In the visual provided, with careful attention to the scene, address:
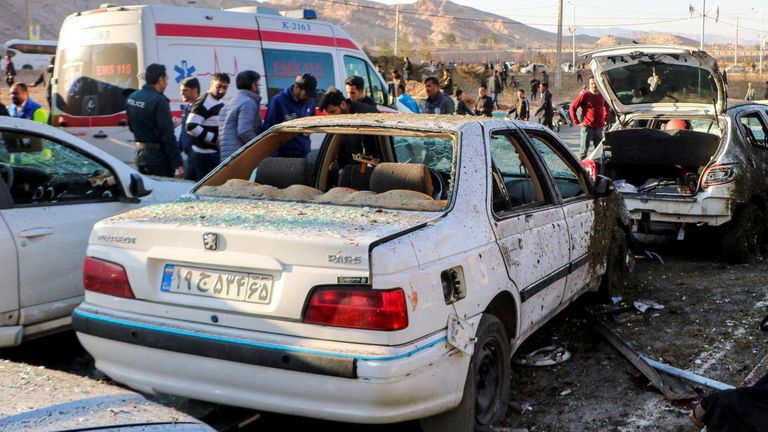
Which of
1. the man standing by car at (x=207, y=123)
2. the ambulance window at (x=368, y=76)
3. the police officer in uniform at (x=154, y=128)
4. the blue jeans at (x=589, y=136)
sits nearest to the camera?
the police officer in uniform at (x=154, y=128)

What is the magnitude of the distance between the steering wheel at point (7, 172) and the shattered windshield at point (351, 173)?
1215mm

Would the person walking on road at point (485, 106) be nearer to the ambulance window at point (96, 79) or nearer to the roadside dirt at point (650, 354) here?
the ambulance window at point (96, 79)

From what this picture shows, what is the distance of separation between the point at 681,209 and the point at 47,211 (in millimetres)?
5524

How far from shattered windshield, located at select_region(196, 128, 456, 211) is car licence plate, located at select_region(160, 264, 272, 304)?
77 cm

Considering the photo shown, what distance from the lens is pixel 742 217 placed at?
7.61 metres

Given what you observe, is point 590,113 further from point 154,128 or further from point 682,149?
point 154,128

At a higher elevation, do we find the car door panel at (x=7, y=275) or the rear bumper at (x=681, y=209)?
the car door panel at (x=7, y=275)

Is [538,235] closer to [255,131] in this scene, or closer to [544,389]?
[544,389]

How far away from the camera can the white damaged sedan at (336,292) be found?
3.11 metres

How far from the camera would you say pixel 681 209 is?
7.54m

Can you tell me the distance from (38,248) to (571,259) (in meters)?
3.04

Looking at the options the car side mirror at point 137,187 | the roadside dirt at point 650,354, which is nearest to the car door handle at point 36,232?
the car side mirror at point 137,187

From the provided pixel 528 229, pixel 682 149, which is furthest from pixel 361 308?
pixel 682 149

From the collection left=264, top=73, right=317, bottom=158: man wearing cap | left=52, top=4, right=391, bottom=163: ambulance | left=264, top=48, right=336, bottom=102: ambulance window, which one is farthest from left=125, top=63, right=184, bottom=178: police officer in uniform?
left=264, top=48, right=336, bottom=102: ambulance window
